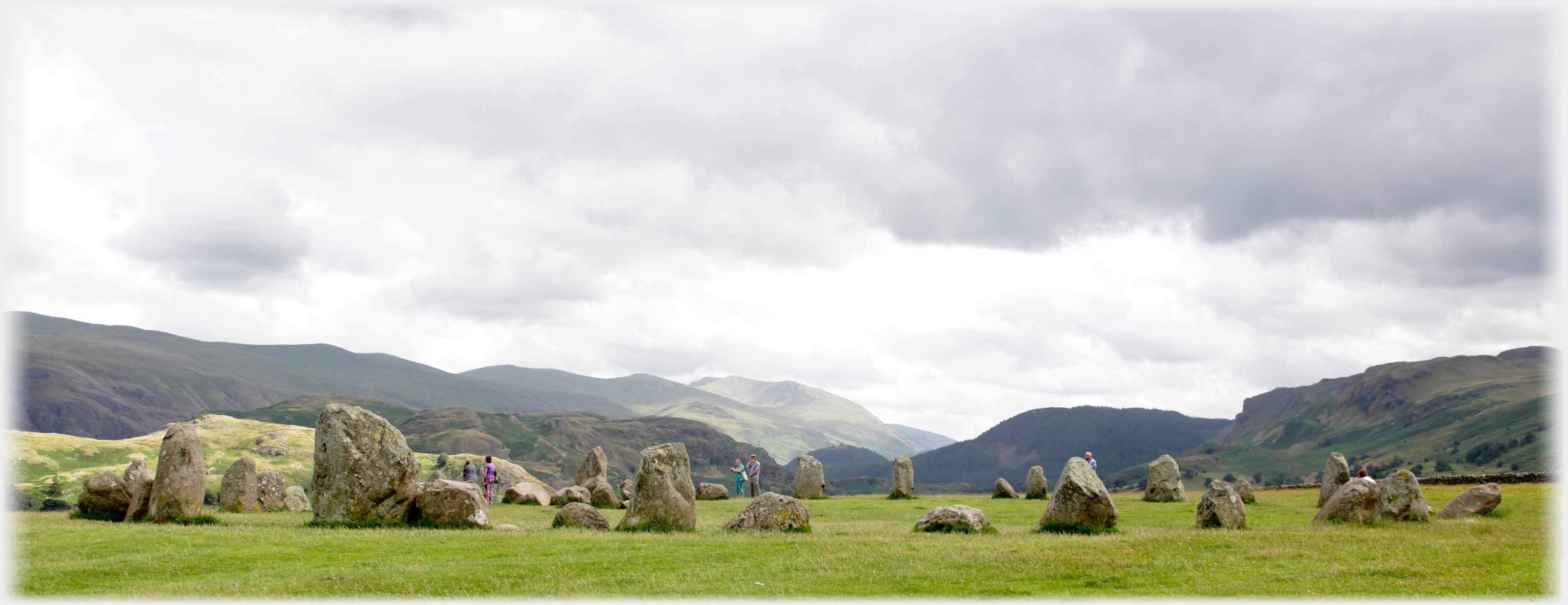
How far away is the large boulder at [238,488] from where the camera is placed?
3722 centimetres

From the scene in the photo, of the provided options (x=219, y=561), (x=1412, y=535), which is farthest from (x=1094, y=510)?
(x=219, y=561)

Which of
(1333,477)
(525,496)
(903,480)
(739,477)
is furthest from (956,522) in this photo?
(739,477)

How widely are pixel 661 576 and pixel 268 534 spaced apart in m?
12.8

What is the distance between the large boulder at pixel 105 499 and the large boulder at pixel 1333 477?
46.9 meters

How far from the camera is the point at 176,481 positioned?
2881 centimetres

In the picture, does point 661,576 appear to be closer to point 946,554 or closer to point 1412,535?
point 946,554

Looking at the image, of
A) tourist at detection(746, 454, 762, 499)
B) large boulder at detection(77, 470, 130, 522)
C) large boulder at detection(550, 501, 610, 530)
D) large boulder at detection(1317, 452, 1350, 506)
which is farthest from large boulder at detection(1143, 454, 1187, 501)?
large boulder at detection(77, 470, 130, 522)

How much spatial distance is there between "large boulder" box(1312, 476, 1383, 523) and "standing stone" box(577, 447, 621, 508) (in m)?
31.2

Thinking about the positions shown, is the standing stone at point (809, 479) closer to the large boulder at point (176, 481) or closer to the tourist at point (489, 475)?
the tourist at point (489, 475)

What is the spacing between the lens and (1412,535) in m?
24.4

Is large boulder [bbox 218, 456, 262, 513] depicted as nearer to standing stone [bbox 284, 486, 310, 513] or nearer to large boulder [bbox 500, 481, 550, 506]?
standing stone [bbox 284, 486, 310, 513]

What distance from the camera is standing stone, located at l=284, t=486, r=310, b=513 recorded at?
4175 cm

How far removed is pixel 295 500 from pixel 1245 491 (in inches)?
1779

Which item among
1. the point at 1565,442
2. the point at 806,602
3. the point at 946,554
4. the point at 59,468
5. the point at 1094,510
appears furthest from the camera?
the point at 59,468
